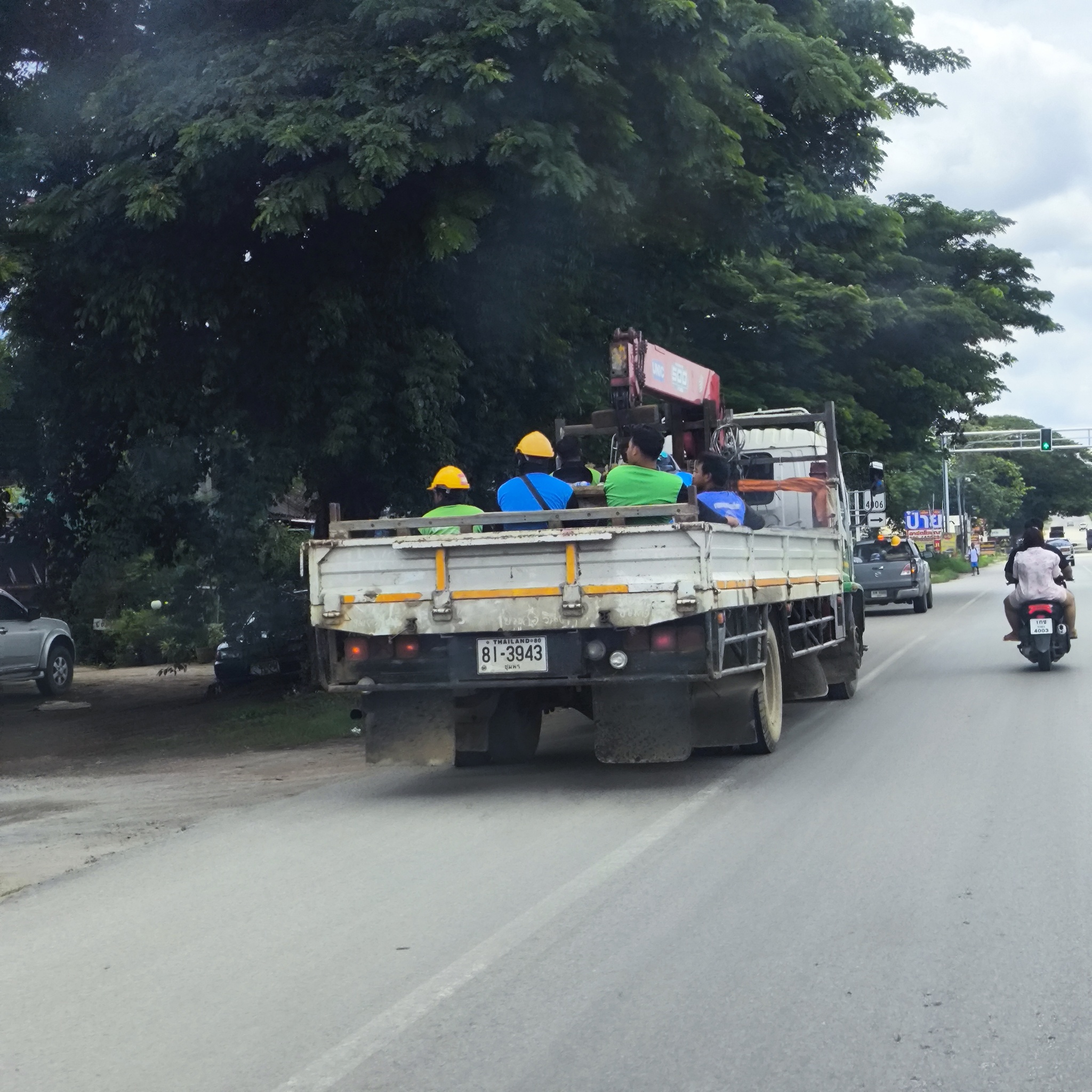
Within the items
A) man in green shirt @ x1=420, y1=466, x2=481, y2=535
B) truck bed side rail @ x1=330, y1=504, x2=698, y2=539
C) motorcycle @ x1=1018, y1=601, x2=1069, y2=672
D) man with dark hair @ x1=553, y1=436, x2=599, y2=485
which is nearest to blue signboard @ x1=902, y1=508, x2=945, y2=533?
motorcycle @ x1=1018, y1=601, x2=1069, y2=672

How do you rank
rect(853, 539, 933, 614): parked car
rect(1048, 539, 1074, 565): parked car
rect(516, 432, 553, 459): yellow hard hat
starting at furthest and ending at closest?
rect(853, 539, 933, 614): parked car
rect(1048, 539, 1074, 565): parked car
rect(516, 432, 553, 459): yellow hard hat

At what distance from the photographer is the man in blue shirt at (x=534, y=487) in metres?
10.3

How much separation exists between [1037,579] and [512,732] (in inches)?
324

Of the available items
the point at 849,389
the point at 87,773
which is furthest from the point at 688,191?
the point at 849,389

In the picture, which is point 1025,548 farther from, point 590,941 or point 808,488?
point 590,941

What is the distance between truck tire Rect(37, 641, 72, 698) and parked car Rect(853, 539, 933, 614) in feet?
54.6

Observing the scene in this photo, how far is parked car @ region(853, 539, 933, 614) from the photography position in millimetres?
32125

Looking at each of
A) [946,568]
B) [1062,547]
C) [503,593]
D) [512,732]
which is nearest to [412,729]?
[503,593]

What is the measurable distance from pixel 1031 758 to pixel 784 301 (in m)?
14.4

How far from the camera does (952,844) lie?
25.1ft

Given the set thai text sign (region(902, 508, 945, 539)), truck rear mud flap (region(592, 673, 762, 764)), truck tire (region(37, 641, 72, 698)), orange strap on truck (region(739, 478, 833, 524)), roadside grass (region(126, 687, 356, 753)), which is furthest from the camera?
thai text sign (region(902, 508, 945, 539))

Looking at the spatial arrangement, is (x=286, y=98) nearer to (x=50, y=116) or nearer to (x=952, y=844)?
(x=50, y=116)

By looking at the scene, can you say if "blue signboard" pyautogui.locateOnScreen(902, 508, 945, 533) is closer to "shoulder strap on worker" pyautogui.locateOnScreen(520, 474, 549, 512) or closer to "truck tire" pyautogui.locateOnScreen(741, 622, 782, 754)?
"truck tire" pyautogui.locateOnScreen(741, 622, 782, 754)

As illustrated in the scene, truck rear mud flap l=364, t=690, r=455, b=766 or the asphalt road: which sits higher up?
truck rear mud flap l=364, t=690, r=455, b=766
